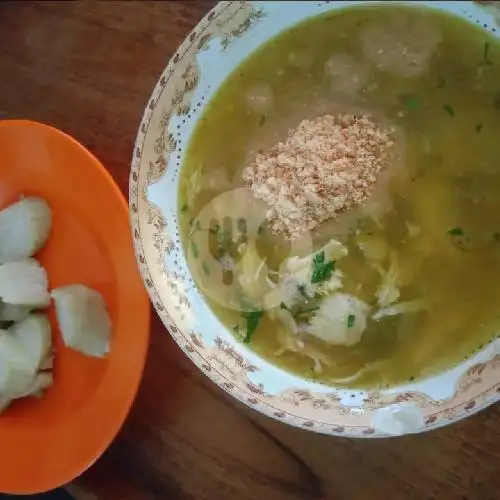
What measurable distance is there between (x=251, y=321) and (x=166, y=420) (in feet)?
0.77

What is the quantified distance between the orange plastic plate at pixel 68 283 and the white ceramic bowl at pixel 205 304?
0.35 ft

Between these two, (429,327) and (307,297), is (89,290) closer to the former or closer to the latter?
(307,297)

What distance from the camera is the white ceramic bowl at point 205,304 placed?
114 cm

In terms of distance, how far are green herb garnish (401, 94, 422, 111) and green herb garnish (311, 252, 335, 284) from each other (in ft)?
0.86

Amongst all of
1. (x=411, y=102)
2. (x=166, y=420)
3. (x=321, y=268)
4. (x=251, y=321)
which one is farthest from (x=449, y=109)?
(x=166, y=420)

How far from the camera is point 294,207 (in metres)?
1.18

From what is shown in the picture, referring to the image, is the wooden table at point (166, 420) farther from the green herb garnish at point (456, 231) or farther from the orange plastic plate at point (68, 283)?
the green herb garnish at point (456, 231)

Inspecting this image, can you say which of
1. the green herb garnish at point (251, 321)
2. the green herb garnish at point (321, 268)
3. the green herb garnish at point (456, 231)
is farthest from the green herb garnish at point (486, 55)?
the green herb garnish at point (251, 321)

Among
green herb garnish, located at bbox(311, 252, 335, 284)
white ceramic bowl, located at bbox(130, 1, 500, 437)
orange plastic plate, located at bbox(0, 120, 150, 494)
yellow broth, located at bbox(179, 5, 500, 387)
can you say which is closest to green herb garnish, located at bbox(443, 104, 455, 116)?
yellow broth, located at bbox(179, 5, 500, 387)

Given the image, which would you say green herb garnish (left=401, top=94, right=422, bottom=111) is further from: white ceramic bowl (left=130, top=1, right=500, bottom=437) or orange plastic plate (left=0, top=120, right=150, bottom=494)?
orange plastic plate (left=0, top=120, right=150, bottom=494)

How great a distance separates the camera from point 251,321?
1.28m

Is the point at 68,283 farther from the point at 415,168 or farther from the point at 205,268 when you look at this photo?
the point at 415,168

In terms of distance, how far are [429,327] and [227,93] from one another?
485mm

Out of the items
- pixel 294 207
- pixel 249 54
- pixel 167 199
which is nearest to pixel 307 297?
pixel 294 207
